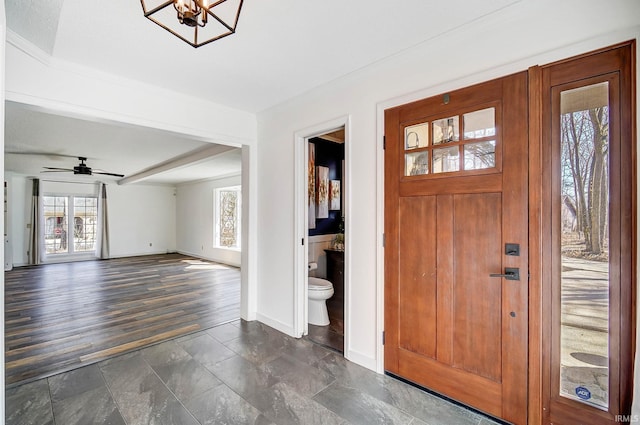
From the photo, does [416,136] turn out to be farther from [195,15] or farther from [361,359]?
[361,359]

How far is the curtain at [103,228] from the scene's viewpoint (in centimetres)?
827

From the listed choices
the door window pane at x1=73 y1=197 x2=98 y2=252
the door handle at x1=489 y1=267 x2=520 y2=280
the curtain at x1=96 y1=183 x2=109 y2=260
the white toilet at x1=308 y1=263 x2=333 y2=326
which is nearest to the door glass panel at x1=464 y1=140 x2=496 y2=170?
the door handle at x1=489 y1=267 x2=520 y2=280

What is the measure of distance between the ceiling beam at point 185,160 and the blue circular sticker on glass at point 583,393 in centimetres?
392

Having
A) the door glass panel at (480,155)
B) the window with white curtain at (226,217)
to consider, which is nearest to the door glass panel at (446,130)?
the door glass panel at (480,155)

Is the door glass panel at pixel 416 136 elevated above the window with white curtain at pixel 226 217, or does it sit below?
above

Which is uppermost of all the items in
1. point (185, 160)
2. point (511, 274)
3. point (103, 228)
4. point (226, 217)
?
point (185, 160)

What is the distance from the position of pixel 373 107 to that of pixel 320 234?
2278 mm

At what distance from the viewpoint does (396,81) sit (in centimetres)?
222

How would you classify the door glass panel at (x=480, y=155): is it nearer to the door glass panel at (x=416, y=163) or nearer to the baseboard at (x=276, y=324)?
the door glass panel at (x=416, y=163)

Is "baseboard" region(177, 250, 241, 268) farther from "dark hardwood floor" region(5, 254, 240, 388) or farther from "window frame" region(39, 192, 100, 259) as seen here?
"window frame" region(39, 192, 100, 259)

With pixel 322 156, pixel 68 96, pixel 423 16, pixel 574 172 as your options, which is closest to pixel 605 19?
pixel 574 172

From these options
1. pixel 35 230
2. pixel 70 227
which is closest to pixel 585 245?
pixel 35 230

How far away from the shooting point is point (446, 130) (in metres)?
1.97

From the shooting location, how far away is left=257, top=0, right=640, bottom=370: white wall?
1549 millimetres
